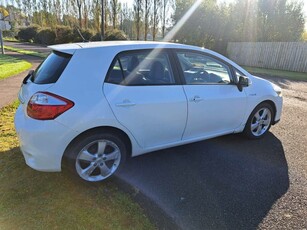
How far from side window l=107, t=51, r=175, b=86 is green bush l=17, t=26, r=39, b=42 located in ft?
142

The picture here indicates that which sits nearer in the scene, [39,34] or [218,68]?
[218,68]

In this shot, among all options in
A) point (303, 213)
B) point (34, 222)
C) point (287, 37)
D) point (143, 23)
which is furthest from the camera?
point (143, 23)

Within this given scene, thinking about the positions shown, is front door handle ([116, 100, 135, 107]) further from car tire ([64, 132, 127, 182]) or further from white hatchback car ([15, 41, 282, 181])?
car tire ([64, 132, 127, 182])

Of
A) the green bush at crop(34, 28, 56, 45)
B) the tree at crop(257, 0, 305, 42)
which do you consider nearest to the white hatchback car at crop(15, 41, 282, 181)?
the tree at crop(257, 0, 305, 42)

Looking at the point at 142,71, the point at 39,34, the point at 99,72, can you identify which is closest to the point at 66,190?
the point at 99,72

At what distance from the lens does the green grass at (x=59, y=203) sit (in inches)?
95.7

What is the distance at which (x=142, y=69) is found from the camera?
10.5 feet

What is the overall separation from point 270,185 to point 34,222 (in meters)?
2.69

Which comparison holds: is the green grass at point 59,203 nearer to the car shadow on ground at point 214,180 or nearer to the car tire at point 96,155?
the car tire at point 96,155

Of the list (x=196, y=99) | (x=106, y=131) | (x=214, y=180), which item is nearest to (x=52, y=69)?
(x=106, y=131)

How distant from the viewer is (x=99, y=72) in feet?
9.37

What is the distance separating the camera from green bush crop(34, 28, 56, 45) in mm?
34894

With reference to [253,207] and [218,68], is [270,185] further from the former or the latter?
[218,68]

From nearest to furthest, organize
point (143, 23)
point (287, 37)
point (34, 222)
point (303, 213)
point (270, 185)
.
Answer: point (34, 222) < point (303, 213) < point (270, 185) < point (287, 37) < point (143, 23)
